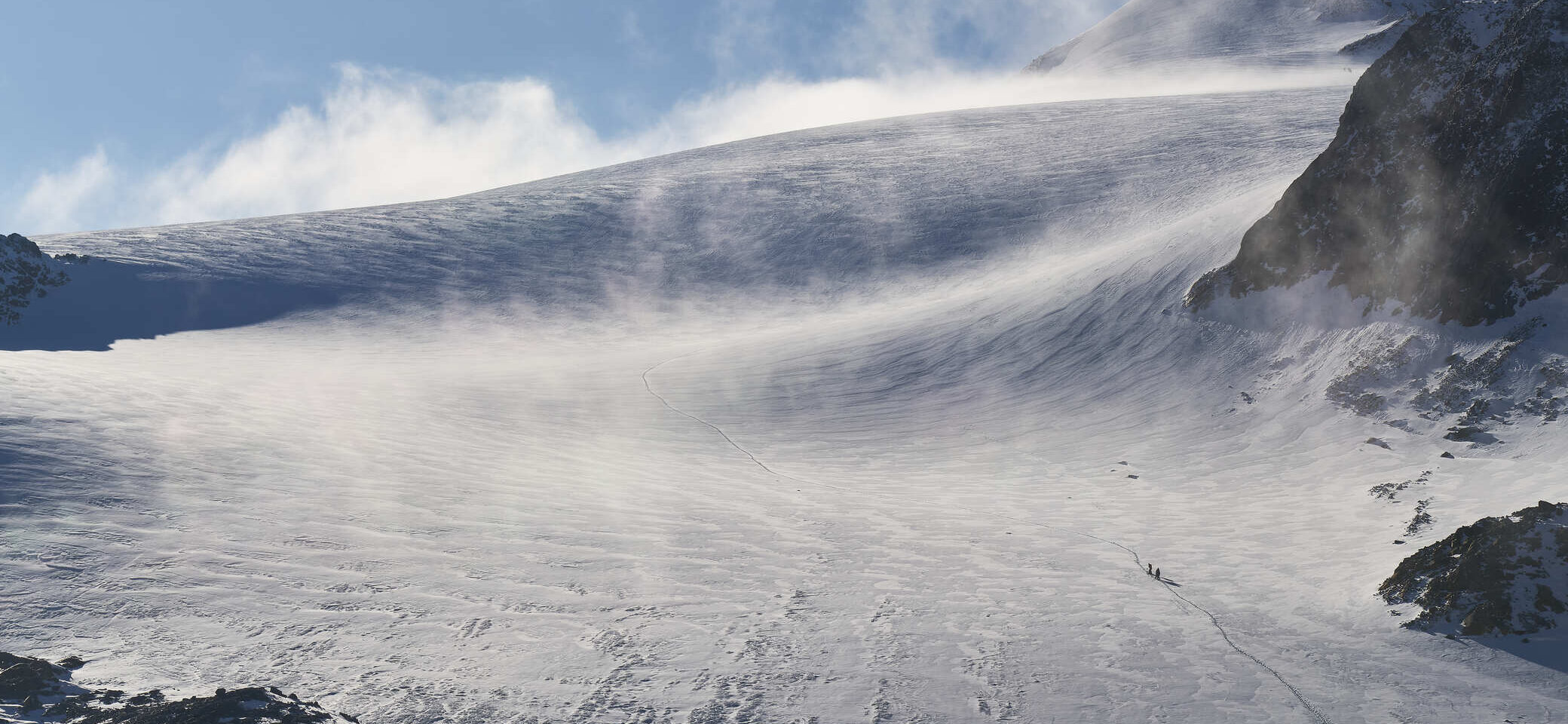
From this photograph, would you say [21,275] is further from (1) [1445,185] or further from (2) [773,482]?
(1) [1445,185]

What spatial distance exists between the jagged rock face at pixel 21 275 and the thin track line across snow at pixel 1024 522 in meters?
16.6

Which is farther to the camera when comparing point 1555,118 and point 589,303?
Answer: point 589,303

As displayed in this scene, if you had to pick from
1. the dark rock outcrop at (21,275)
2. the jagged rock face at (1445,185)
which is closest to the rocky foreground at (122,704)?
the jagged rock face at (1445,185)

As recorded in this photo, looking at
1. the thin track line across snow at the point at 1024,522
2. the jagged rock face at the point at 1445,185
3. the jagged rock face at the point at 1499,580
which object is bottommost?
the thin track line across snow at the point at 1024,522

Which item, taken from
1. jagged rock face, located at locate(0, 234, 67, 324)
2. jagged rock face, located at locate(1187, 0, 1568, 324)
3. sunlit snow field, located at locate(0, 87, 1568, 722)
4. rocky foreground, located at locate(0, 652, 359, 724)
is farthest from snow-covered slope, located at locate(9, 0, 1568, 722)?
jagged rock face, located at locate(1187, 0, 1568, 324)

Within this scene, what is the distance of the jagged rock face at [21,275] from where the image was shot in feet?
77.7

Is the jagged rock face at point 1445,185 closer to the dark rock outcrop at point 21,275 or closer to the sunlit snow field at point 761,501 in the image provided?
the sunlit snow field at point 761,501

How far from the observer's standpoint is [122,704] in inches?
223

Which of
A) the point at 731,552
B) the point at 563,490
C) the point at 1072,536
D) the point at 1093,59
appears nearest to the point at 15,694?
the point at 731,552

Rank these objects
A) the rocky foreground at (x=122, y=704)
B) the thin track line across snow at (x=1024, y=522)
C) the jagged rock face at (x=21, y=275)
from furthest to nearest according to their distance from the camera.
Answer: the jagged rock face at (x=21, y=275)
the thin track line across snow at (x=1024, y=522)
the rocky foreground at (x=122, y=704)

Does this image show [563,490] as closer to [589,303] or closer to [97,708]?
[97,708]

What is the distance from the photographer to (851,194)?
3847cm

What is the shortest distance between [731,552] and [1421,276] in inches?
528

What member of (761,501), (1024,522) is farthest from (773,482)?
(1024,522)
